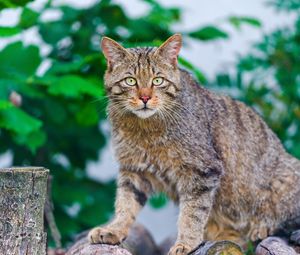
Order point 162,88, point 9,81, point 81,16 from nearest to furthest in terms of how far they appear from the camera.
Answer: point 162,88 → point 9,81 → point 81,16

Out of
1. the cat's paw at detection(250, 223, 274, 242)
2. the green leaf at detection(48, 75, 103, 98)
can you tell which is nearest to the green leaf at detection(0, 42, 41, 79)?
the green leaf at detection(48, 75, 103, 98)

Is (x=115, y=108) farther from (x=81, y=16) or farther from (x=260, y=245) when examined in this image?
(x=81, y=16)

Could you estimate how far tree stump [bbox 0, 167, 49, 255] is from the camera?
3.69 metres

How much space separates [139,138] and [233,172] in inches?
22.1

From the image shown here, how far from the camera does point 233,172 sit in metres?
4.48

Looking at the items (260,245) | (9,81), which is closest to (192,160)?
(260,245)

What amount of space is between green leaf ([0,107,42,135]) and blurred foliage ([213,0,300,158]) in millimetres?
1911

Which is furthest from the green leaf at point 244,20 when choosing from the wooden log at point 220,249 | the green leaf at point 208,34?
the wooden log at point 220,249

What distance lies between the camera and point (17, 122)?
5.14m

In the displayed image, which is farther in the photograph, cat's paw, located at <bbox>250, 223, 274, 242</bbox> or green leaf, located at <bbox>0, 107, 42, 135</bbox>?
green leaf, located at <bbox>0, 107, 42, 135</bbox>

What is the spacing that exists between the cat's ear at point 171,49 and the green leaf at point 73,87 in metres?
1.10

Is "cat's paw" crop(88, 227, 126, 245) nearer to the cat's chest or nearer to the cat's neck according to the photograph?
the cat's chest

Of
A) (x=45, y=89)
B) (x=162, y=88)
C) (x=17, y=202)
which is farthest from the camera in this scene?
(x=45, y=89)

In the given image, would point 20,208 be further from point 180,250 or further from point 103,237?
point 180,250
